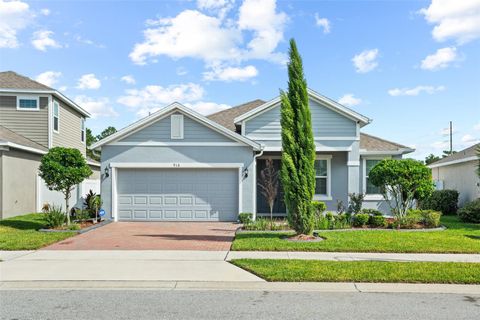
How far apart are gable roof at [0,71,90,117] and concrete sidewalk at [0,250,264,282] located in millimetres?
12400

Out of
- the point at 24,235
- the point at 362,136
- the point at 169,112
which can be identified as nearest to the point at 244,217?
the point at 169,112

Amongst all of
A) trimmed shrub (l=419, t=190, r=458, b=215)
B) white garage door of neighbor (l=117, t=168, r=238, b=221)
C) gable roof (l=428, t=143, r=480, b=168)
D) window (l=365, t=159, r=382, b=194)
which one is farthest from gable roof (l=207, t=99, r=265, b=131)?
gable roof (l=428, t=143, r=480, b=168)

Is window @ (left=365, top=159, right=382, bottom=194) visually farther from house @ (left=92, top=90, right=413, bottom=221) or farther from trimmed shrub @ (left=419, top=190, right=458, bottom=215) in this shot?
house @ (left=92, top=90, right=413, bottom=221)

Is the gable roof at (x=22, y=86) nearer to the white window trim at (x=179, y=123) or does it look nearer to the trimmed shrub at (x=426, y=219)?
the white window trim at (x=179, y=123)

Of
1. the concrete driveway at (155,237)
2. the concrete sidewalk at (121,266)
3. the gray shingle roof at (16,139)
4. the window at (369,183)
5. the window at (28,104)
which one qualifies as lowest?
the concrete driveway at (155,237)

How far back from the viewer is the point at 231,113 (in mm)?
22312

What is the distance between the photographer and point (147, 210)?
1639cm

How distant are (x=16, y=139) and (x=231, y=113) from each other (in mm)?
10688

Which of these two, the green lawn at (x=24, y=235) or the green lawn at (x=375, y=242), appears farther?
the green lawn at (x=24, y=235)

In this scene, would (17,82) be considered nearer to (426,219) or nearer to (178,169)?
(178,169)

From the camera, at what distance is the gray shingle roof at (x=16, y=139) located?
56.2ft

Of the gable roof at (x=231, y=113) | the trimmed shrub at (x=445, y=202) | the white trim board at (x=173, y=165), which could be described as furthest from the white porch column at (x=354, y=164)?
the trimmed shrub at (x=445, y=202)

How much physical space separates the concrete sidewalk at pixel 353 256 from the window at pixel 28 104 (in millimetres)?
15186

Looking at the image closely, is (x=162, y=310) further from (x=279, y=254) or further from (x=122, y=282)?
(x=279, y=254)
